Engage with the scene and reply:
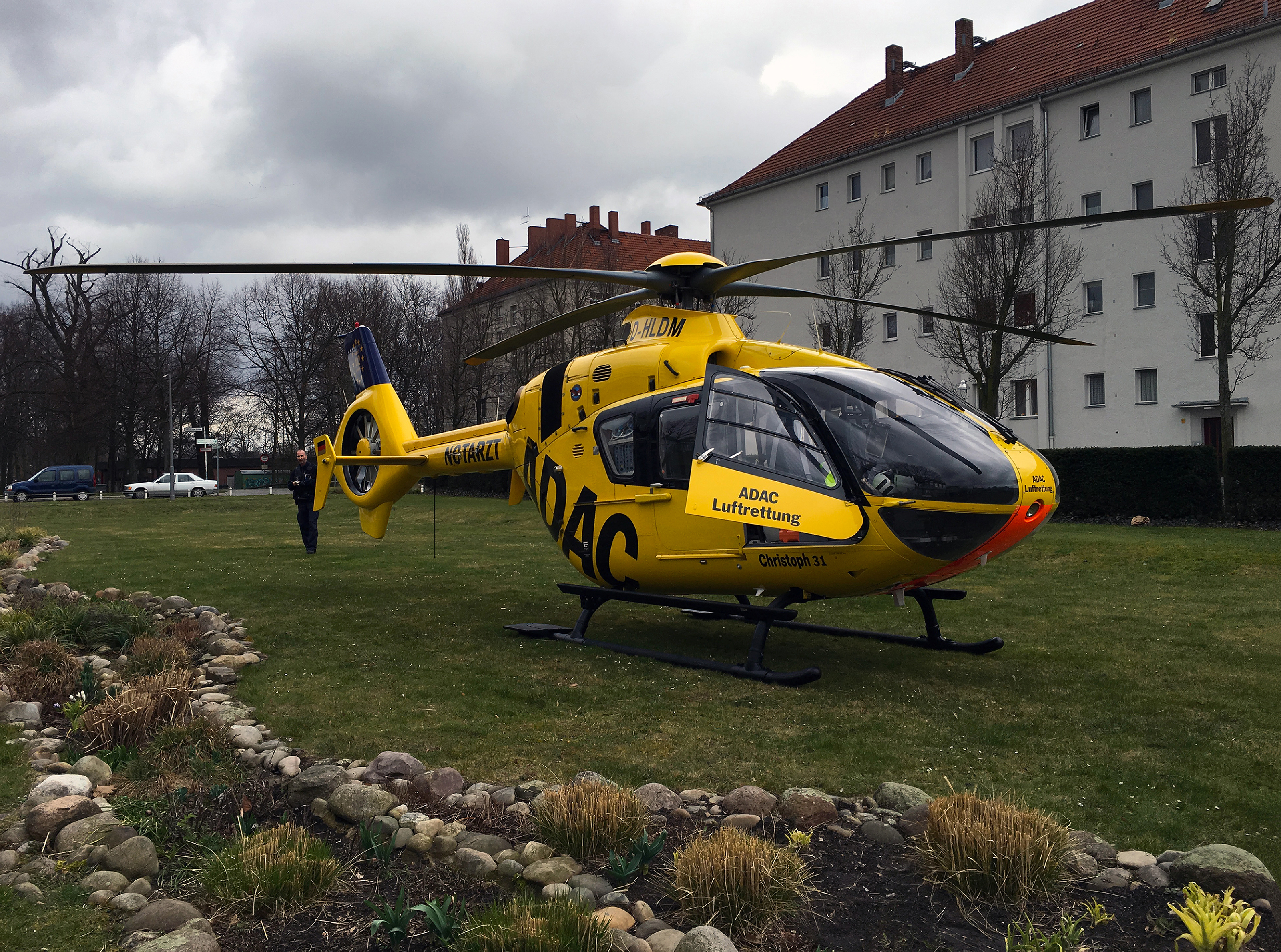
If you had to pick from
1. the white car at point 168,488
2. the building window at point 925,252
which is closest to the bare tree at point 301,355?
the white car at point 168,488

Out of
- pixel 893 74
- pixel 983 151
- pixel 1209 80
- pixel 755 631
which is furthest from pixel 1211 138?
pixel 755 631

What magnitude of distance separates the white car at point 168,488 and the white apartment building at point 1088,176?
32.3 m

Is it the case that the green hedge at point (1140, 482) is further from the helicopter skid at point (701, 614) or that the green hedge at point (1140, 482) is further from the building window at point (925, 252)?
the building window at point (925, 252)

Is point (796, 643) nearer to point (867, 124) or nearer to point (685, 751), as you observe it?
point (685, 751)

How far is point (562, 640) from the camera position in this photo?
10000mm

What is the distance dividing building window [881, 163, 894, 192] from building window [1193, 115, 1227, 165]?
39.6ft

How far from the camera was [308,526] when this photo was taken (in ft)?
60.7

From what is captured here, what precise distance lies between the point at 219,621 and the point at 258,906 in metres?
7.45

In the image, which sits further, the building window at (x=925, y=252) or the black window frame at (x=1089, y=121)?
the building window at (x=925, y=252)

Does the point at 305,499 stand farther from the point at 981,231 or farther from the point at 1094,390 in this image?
the point at 1094,390

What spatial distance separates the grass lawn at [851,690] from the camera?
18.5 feet

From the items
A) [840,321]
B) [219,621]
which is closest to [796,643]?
[219,621]

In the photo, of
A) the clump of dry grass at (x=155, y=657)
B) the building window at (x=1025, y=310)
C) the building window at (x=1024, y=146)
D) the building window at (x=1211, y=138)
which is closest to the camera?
the clump of dry grass at (x=155, y=657)

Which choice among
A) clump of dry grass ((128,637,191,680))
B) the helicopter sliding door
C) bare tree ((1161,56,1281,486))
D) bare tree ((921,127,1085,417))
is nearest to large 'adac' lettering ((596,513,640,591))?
the helicopter sliding door
